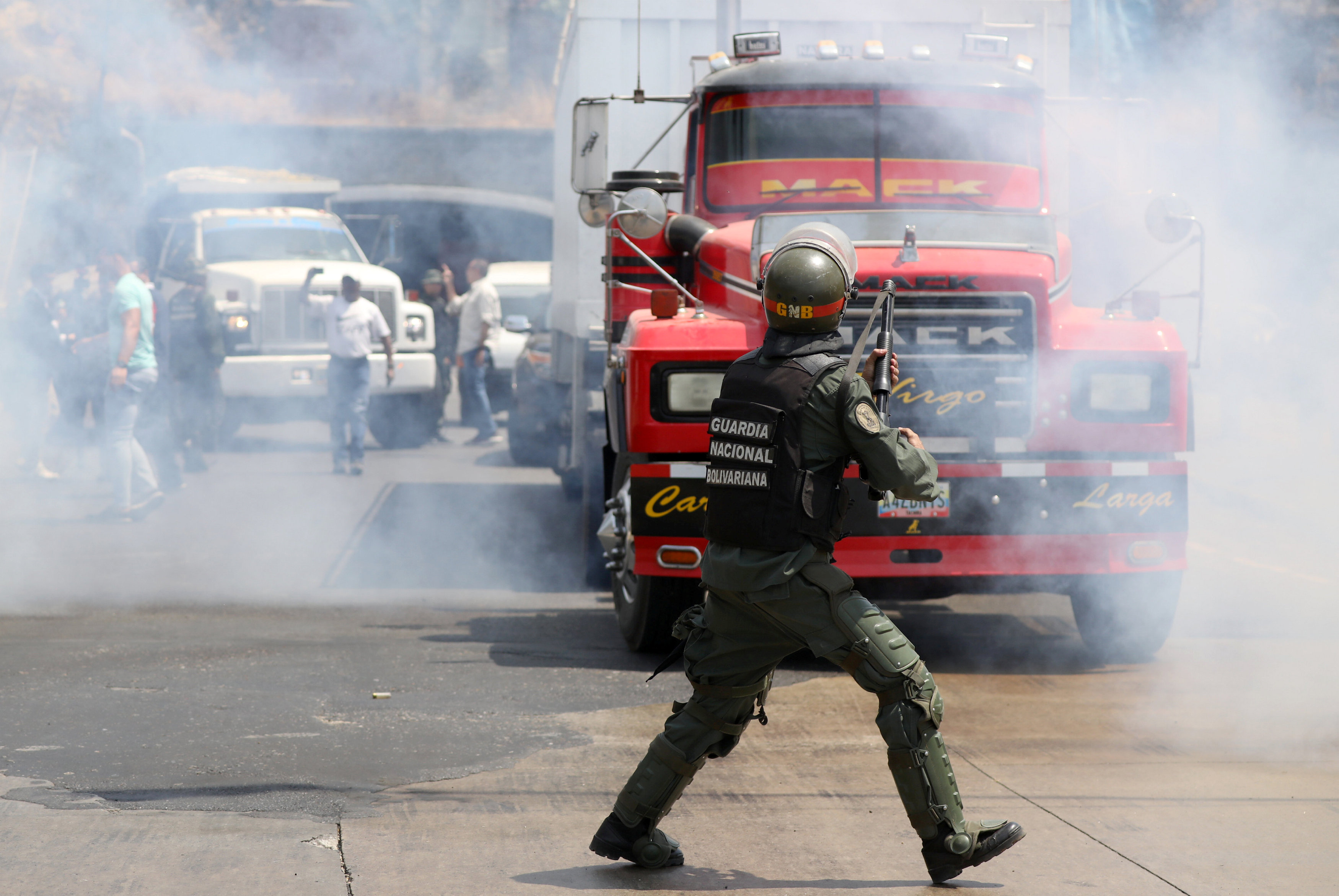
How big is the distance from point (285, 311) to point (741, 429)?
12.0 metres

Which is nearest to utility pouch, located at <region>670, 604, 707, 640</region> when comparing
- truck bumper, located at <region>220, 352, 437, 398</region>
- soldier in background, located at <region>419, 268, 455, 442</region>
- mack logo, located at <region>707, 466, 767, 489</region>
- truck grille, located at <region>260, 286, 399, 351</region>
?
mack logo, located at <region>707, 466, 767, 489</region>

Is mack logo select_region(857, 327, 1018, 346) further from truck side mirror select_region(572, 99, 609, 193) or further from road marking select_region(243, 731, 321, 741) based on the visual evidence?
road marking select_region(243, 731, 321, 741)

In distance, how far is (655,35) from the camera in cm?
843

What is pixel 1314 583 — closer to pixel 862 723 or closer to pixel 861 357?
pixel 862 723

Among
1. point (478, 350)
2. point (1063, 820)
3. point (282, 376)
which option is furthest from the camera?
point (478, 350)

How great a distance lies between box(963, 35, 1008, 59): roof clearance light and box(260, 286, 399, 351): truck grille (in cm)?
883

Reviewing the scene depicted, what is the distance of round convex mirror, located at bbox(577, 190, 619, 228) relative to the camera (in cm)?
730

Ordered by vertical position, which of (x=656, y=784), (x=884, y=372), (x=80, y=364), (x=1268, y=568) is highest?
(x=884, y=372)

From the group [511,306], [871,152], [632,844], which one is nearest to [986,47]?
[871,152]

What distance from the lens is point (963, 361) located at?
5.99m

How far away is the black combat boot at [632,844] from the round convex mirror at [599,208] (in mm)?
3989

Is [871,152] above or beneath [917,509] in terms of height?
above

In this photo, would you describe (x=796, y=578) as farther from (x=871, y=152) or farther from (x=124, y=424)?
(x=124, y=424)

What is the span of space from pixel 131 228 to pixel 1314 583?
40.2 ft
